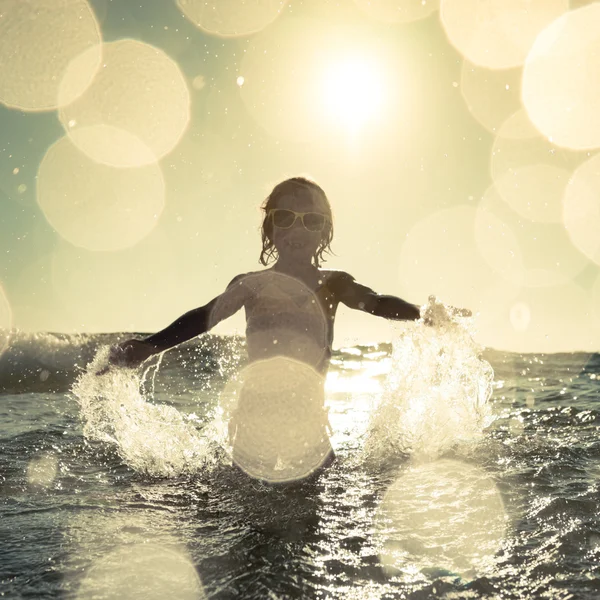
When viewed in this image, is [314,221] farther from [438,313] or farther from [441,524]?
[441,524]

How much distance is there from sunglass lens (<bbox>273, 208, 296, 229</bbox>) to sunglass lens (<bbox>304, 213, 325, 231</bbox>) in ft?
0.35

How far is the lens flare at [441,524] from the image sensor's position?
2326 mm

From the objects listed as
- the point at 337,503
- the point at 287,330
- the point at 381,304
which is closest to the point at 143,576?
the point at 337,503

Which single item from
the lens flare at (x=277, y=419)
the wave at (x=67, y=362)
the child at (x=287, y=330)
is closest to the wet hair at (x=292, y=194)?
the child at (x=287, y=330)

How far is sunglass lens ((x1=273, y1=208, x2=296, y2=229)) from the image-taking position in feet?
12.9

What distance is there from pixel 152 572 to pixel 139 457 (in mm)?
2723

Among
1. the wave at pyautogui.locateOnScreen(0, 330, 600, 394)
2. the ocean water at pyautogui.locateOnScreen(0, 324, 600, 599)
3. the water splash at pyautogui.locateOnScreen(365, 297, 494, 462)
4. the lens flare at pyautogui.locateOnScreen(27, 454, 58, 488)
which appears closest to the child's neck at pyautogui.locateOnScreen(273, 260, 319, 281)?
the ocean water at pyautogui.locateOnScreen(0, 324, 600, 599)

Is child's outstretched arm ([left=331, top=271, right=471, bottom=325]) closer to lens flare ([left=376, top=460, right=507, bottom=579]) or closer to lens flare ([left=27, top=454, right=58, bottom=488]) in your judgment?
lens flare ([left=376, top=460, right=507, bottom=579])

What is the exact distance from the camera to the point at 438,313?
3.66 m

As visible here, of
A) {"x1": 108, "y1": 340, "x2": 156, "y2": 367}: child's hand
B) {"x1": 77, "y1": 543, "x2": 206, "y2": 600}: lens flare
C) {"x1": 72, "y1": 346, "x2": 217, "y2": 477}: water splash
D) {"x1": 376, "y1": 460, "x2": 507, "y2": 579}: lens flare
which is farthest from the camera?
{"x1": 72, "y1": 346, "x2": 217, "y2": 477}: water splash

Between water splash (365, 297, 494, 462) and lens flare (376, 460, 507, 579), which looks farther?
water splash (365, 297, 494, 462)

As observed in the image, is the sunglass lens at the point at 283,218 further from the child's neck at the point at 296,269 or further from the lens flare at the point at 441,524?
the lens flare at the point at 441,524

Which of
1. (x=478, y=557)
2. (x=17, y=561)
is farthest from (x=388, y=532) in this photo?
(x=17, y=561)

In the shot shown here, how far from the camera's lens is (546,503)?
321 cm
